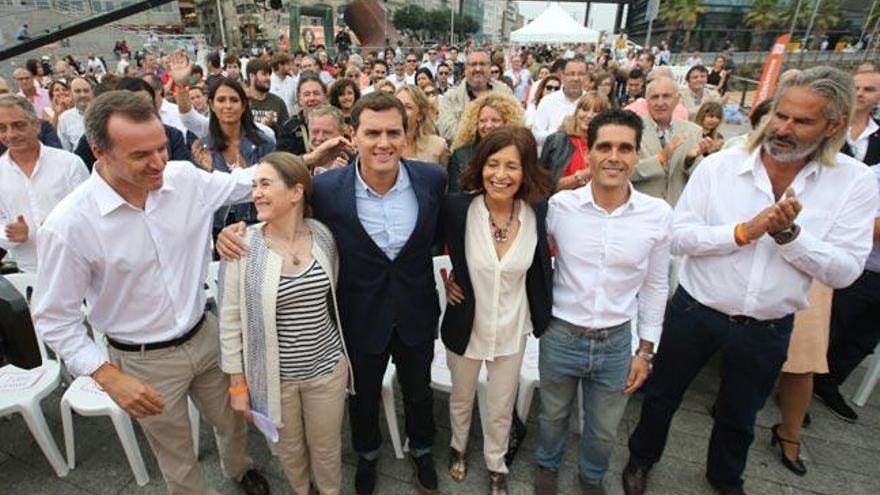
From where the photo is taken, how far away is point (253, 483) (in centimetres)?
264

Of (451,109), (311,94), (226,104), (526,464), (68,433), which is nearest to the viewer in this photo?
(68,433)

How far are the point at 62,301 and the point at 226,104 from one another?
6.82 ft

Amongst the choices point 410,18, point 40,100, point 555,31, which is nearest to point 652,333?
point 40,100

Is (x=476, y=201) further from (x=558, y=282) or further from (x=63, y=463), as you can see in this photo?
(x=63, y=463)

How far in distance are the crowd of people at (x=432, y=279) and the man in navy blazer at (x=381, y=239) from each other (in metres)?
0.01

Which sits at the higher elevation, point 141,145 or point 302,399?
point 141,145

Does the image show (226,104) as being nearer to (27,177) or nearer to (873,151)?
(27,177)

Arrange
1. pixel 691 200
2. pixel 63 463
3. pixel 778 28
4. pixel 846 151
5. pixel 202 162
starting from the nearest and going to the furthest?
pixel 691 200 < pixel 63 463 < pixel 846 151 < pixel 202 162 < pixel 778 28

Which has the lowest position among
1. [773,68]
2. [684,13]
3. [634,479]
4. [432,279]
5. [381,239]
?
[634,479]

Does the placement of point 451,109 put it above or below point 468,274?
above

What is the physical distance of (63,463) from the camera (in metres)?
2.75

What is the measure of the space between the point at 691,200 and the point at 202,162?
3.30 metres

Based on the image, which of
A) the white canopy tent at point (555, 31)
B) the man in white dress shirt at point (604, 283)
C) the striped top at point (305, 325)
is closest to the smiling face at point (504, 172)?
the man in white dress shirt at point (604, 283)

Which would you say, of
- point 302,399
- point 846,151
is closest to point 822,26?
point 846,151
